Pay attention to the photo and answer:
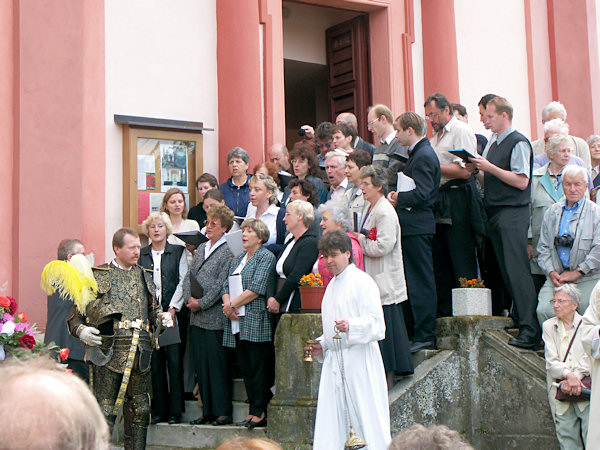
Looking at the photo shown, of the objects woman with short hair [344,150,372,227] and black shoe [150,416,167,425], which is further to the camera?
black shoe [150,416,167,425]

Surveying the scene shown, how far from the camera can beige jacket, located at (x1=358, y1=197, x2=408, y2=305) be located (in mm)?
7457

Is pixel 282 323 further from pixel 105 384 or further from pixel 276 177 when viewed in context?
pixel 276 177

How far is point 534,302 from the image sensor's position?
25.3ft

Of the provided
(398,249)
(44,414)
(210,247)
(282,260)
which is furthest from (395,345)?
(44,414)

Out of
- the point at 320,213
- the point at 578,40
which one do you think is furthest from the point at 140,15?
the point at 578,40

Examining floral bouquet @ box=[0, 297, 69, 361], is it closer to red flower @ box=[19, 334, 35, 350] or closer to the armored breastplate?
red flower @ box=[19, 334, 35, 350]

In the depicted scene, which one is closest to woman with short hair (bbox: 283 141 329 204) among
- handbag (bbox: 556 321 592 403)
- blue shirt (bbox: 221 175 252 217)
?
blue shirt (bbox: 221 175 252 217)

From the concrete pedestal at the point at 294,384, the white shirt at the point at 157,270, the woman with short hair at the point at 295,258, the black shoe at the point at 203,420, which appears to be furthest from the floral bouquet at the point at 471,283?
the white shirt at the point at 157,270

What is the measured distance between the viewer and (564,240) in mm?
7535

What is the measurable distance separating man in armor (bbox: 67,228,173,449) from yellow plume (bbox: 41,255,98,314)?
10cm

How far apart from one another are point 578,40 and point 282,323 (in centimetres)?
896

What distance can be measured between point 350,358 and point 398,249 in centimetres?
137

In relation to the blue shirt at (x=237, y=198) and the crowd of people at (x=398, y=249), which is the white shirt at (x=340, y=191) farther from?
the blue shirt at (x=237, y=198)

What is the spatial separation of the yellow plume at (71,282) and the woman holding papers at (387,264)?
2373 millimetres
